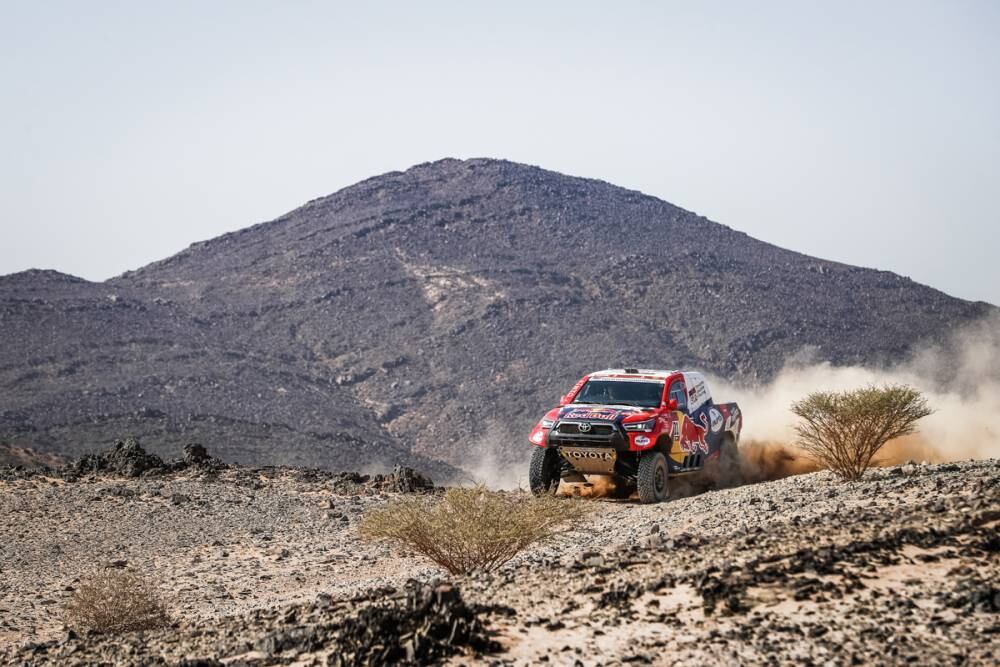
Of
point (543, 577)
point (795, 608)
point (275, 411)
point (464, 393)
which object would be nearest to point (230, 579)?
point (543, 577)

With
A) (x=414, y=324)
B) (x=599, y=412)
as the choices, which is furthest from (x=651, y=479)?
(x=414, y=324)

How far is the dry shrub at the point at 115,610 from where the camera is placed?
13.6 m

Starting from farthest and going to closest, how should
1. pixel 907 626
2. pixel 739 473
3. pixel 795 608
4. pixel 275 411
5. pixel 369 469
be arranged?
pixel 275 411, pixel 369 469, pixel 739 473, pixel 795 608, pixel 907 626

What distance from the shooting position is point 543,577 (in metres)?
11.5

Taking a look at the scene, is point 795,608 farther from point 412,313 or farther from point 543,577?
point 412,313

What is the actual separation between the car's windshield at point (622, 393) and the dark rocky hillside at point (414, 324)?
1083 inches

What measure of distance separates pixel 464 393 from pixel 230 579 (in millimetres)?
47709

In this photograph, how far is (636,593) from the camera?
10.5 m

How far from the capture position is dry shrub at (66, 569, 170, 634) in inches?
535

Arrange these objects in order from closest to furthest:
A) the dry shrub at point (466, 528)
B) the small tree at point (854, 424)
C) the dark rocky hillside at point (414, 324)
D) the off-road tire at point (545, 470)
→ the dry shrub at point (466, 528), the small tree at point (854, 424), the off-road tire at point (545, 470), the dark rocky hillside at point (414, 324)

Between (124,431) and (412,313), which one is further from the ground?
(412,313)

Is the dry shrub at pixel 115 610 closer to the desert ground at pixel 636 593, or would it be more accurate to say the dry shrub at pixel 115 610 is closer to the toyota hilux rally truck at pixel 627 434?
the desert ground at pixel 636 593

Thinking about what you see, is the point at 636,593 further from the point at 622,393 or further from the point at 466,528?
the point at 622,393

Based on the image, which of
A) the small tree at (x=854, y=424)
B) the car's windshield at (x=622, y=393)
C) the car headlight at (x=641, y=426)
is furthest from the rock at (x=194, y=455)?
the small tree at (x=854, y=424)
